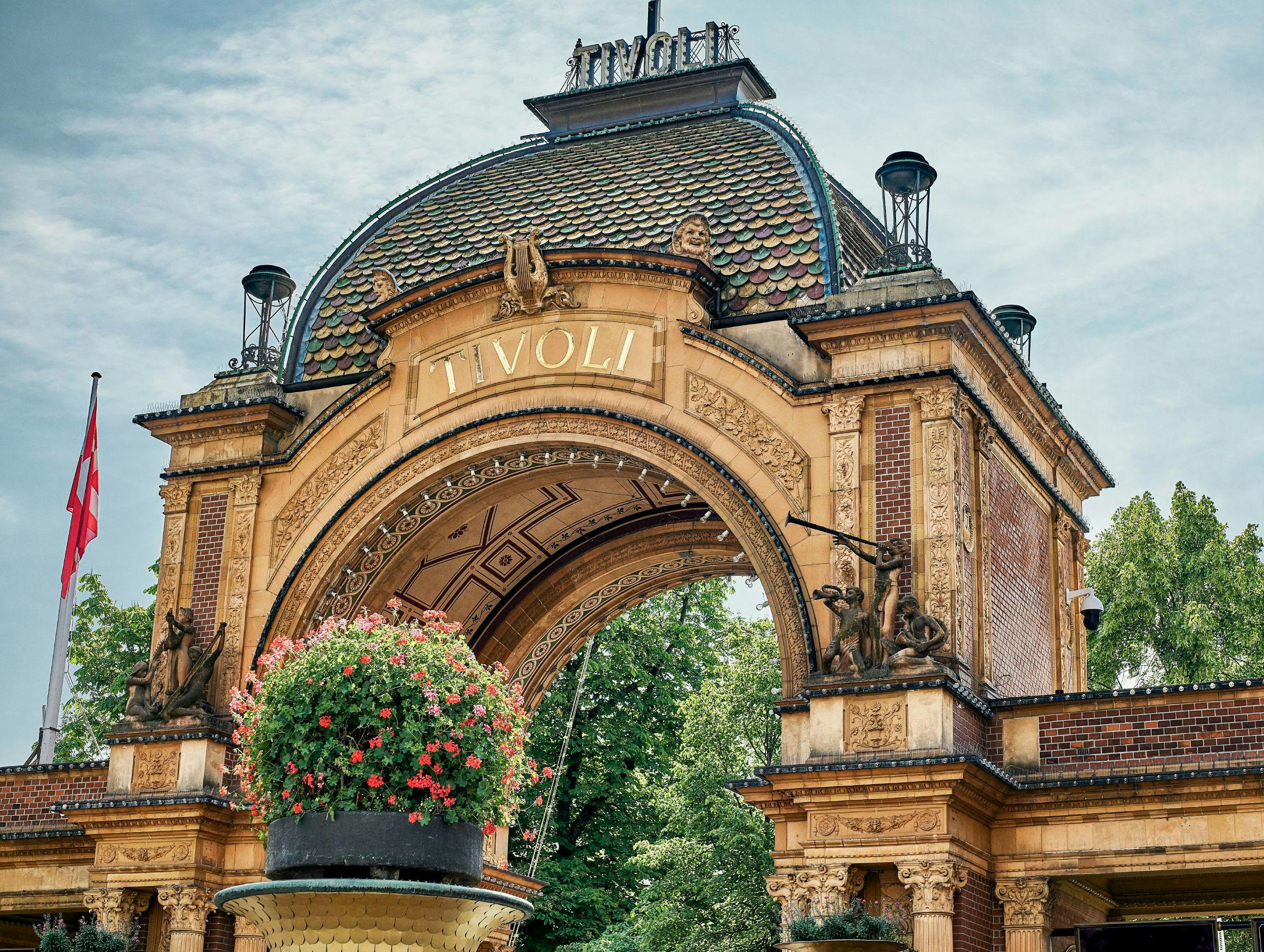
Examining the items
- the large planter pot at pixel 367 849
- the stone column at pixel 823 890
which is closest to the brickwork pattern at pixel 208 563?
the stone column at pixel 823 890

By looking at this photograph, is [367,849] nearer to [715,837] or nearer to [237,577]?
[237,577]

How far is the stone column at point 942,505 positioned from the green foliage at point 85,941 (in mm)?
8299

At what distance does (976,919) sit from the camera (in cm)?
1499

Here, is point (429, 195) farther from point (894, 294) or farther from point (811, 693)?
point (811, 693)

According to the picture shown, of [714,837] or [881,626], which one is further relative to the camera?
[714,837]

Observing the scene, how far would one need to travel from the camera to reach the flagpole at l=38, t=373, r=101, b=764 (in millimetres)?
22312

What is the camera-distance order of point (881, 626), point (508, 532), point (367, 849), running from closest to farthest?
point (367, 849) → point (881, 626) → point (508, 532)

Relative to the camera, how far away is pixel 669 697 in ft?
106

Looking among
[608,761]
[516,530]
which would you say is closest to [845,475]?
[516,530]

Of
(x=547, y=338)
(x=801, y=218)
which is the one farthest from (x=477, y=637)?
(x=801, y=218)

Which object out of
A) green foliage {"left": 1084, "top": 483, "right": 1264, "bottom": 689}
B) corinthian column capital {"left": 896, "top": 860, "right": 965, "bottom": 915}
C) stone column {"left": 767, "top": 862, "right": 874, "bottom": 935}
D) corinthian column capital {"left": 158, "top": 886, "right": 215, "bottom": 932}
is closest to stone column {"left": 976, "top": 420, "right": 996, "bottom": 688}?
corinthian column capital {"left": 896, "top": 860, "right": 965, "bottom": 915}

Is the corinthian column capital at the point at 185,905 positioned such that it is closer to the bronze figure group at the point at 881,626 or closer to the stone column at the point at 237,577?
the stone column at the point at 237,577

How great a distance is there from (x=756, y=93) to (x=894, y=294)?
22.5ft

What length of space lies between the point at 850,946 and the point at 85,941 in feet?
24.5
